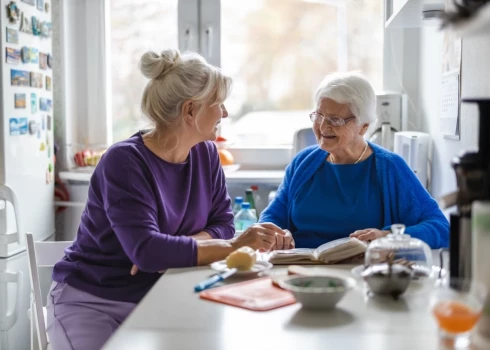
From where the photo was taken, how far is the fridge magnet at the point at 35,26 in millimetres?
2730

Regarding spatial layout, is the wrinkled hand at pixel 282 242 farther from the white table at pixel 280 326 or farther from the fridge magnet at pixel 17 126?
the fridge magnet at pixel 17 126

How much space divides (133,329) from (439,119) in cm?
170

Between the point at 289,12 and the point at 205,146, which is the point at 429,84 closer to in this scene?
the point at 289,12

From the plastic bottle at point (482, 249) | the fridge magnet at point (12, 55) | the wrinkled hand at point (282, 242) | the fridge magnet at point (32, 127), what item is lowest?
the wrinkled hand at point (282, 242)

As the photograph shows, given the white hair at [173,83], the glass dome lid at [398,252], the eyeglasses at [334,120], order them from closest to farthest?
the glass dome lid at [398,252], the white hair at [173,83], the eyeglasses at [334,120]

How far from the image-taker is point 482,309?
3.24 ft

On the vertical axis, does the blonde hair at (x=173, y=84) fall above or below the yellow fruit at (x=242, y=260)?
above

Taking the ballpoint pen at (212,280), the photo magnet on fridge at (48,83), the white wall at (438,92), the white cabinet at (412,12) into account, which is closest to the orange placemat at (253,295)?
the ballpoint pen at (212,280)

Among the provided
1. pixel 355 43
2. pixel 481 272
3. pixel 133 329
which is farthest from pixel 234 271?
pixel 355 43

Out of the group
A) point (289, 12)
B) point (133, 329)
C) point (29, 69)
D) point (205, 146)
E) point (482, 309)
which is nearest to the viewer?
point (482, 309)

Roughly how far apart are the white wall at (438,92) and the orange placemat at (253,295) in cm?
59

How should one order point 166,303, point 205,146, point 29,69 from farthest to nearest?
point 29,69, point 205,146, point 166,303

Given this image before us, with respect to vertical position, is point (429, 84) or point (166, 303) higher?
point (429, 84)

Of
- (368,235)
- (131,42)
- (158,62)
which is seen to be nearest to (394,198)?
(368,235)
